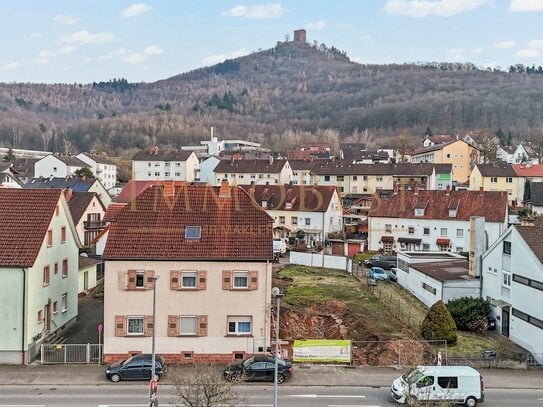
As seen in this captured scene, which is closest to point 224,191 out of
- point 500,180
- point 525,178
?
point 500,180

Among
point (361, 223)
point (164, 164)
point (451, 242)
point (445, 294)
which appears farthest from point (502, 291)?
point (164, 164)

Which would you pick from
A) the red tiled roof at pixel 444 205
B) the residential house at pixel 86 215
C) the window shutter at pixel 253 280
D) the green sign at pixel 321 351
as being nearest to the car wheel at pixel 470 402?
the green sign at pixel 321 351

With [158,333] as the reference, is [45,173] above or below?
above

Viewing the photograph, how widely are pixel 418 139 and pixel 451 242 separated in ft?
399

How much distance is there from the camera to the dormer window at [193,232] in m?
29.0

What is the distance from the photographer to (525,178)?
87625 millimetres

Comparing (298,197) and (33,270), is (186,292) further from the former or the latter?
(298,197)

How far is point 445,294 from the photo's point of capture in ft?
121

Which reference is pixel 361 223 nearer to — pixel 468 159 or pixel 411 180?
pixel 411 180

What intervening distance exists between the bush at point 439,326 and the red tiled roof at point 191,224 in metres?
10.1

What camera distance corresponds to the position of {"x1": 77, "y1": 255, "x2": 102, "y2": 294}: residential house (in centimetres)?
4121

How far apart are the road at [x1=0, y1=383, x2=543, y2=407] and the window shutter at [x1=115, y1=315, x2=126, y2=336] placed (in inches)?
130

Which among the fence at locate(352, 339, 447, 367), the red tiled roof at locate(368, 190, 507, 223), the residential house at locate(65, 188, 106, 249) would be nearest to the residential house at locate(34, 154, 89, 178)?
the residential house at locate(65, 188, 106, 249)

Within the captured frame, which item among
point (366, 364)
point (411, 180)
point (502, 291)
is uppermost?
point (411, 180)
